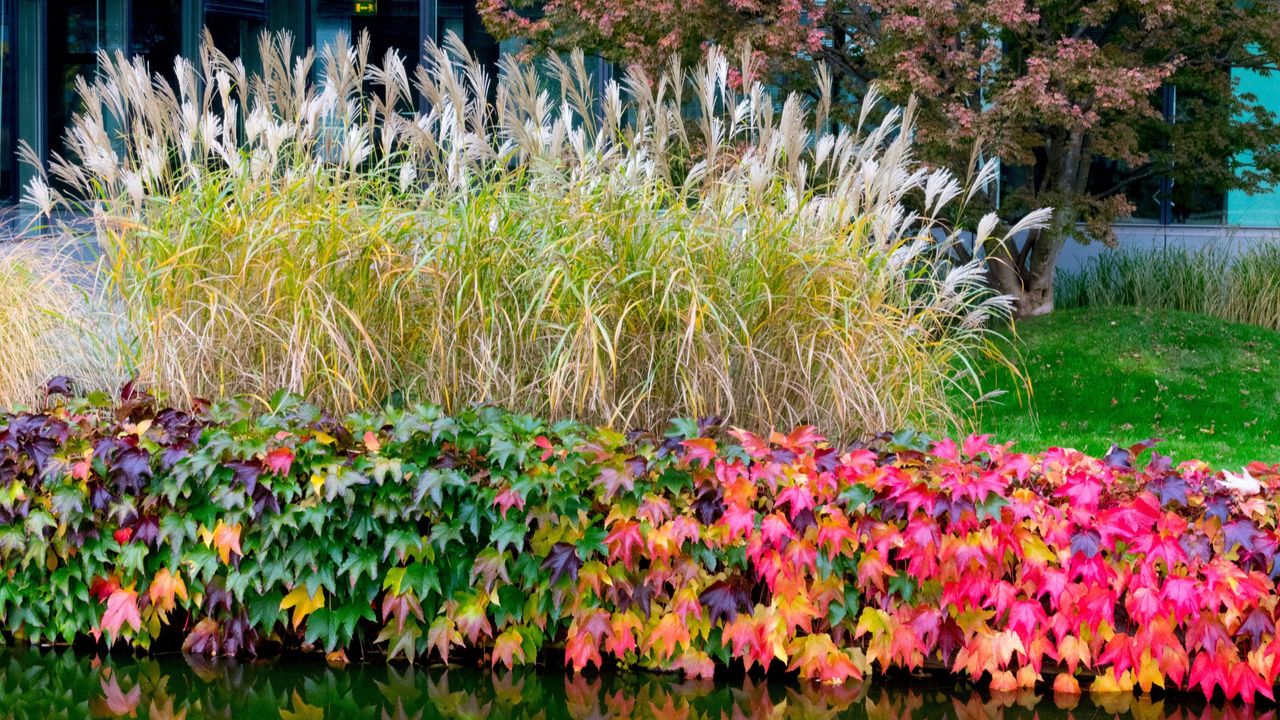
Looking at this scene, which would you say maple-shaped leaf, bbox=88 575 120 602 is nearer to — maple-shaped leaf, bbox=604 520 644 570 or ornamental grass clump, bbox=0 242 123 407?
ornamental grass clump, bbox=0 242 123 407

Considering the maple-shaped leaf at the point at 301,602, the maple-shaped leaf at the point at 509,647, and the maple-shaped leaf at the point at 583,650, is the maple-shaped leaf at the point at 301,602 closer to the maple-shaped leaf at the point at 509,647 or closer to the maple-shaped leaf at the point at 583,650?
the maple-shaped leaf at the point at 509,647

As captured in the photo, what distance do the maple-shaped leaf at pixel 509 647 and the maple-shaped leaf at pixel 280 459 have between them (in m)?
0.93

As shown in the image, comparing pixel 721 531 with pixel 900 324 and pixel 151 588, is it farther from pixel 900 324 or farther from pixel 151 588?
pixel 151 588

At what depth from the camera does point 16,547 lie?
4844mm

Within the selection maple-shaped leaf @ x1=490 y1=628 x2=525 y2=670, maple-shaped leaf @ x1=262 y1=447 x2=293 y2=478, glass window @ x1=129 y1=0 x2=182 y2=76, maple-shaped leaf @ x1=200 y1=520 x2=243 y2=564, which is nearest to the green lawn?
maple-shaped leaf @ x1=490 y1=628 x2=525 y2=670

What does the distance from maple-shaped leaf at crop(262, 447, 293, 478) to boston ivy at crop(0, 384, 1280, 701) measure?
15 millimetres

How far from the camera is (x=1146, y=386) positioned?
10.7m

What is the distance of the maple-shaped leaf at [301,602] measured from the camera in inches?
184

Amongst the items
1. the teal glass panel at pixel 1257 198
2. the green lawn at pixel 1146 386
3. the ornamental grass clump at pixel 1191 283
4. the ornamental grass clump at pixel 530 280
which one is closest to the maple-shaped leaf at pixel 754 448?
the ornamental grass clump at pixel 530 280

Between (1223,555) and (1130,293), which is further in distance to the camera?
(1130,293)

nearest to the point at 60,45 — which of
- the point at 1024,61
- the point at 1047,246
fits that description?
the point at 1024,61

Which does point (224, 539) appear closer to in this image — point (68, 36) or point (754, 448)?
point (754, 448)

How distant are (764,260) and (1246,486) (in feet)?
6.48

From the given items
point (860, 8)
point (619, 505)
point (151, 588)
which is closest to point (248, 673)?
point (151, 588)
